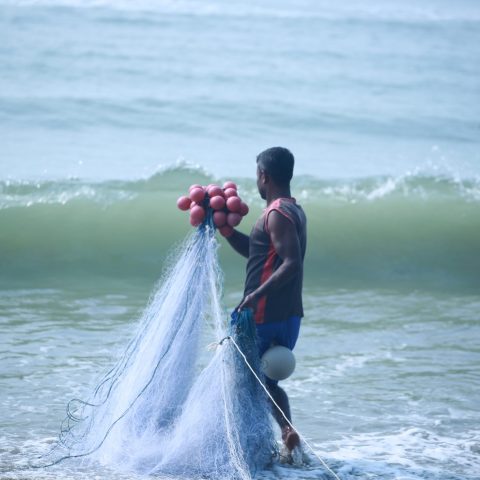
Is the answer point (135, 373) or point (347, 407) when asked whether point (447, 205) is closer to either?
point (347, 407)

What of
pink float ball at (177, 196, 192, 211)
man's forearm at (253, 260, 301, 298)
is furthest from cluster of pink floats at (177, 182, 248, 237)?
man's forearm at (253, 260, 301, 298)

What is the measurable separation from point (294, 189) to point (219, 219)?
9768 millimetres

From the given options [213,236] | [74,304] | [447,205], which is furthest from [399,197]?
[213,236]

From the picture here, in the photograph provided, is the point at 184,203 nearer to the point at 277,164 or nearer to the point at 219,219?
the point at 219,219

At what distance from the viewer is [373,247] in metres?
12.4

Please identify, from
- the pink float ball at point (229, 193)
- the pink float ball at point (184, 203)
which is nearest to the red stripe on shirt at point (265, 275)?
the pink float ball at point (229, 193)

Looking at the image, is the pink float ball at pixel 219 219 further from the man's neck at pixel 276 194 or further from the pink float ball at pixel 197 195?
the man's neck at pixel 276 194

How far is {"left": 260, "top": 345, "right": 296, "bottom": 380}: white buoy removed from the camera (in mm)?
5148

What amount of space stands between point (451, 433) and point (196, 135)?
1366cm

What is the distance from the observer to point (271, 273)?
16.9 ft

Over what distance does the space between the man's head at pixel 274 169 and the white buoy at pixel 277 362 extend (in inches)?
31.6

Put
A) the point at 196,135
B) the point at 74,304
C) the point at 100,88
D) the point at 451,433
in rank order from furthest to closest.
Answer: the point at 100,88
the point at 196,135
the point at 74,304
the point at 451,433

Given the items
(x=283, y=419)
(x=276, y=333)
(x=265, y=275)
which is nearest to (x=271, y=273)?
(x=265, y=275)

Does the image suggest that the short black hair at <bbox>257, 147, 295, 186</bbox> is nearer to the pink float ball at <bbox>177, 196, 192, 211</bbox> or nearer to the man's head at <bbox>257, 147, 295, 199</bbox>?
the man's head at <bbox>257, 147, 295, 199</bbox>
